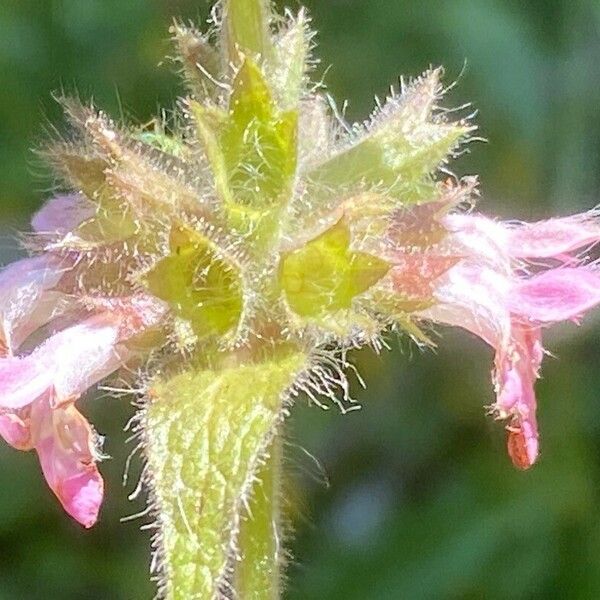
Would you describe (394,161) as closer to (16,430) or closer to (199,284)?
(199,284)

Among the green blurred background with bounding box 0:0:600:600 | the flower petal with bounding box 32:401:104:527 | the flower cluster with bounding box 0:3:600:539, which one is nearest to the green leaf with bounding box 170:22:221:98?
the flower cluster with bounding box 0:3:600:539

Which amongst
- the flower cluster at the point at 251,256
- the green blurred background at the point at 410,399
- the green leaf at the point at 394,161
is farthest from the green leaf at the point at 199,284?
the green blurred background at the point at 410,399

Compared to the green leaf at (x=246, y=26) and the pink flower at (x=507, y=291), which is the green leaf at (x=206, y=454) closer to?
the pink flower at (x=507, y=291)

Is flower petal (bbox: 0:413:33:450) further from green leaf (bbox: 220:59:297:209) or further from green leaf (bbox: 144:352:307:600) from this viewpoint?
green leaf (bbox: 220:59:297:209)

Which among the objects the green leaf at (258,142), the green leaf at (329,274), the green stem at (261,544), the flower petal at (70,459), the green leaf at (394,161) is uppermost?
the green leaf at (258,142)

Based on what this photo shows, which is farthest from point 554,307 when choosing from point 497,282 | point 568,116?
point 568,116

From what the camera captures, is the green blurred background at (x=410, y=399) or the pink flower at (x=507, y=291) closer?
the pink flower at (x=507, y=291)
